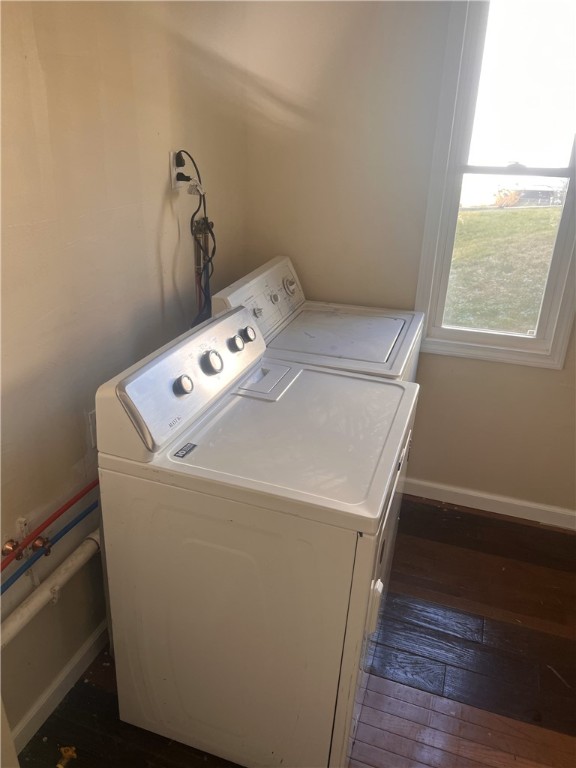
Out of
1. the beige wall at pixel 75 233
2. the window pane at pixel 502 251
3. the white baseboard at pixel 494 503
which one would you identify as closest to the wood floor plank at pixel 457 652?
the white baseboard at pixel 494 503

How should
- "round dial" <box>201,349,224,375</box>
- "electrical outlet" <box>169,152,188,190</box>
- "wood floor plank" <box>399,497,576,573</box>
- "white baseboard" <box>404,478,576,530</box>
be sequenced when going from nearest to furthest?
"round dial" <box>201,349,224,375</box> < "electrical outlet" <box>169,152,188,190</box> < "wood floor plank" <box>399,497,576,573</box> < "white baseboard" <box>404,478,576,530</box>

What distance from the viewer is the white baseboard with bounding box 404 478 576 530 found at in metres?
2.30

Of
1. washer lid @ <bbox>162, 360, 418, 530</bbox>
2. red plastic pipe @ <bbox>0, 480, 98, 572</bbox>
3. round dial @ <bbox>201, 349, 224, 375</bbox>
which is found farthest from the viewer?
round dial @ <bbox>201, 349, 224, 375</bbox>

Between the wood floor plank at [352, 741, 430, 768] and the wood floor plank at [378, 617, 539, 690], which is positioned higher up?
the wood floor plank at [378, 617, 539, 690]

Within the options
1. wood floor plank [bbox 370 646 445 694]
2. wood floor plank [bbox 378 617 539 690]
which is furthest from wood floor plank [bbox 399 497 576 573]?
wood floor plank [bbox 370 646 445 694]

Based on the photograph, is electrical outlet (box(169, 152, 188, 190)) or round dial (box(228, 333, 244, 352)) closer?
round dial (box(228, 333, 244, 352))

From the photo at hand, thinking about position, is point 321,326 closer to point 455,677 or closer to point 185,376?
point 185,376

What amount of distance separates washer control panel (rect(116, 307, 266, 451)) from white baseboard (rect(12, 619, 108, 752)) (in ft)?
2.78

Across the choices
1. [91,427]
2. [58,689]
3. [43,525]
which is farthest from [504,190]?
[58,689]

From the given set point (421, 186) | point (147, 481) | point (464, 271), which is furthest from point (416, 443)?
point (147, 481)

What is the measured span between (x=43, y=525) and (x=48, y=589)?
0.16 metres

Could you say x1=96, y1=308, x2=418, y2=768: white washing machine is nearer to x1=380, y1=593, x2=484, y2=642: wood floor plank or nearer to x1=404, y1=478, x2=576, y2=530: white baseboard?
x1=380, y1=593, x2=484, y2=642: wood floor plank

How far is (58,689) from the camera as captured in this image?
4.83 feet

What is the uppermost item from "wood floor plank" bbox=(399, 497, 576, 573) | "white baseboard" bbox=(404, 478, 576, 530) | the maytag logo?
the maytag logo
